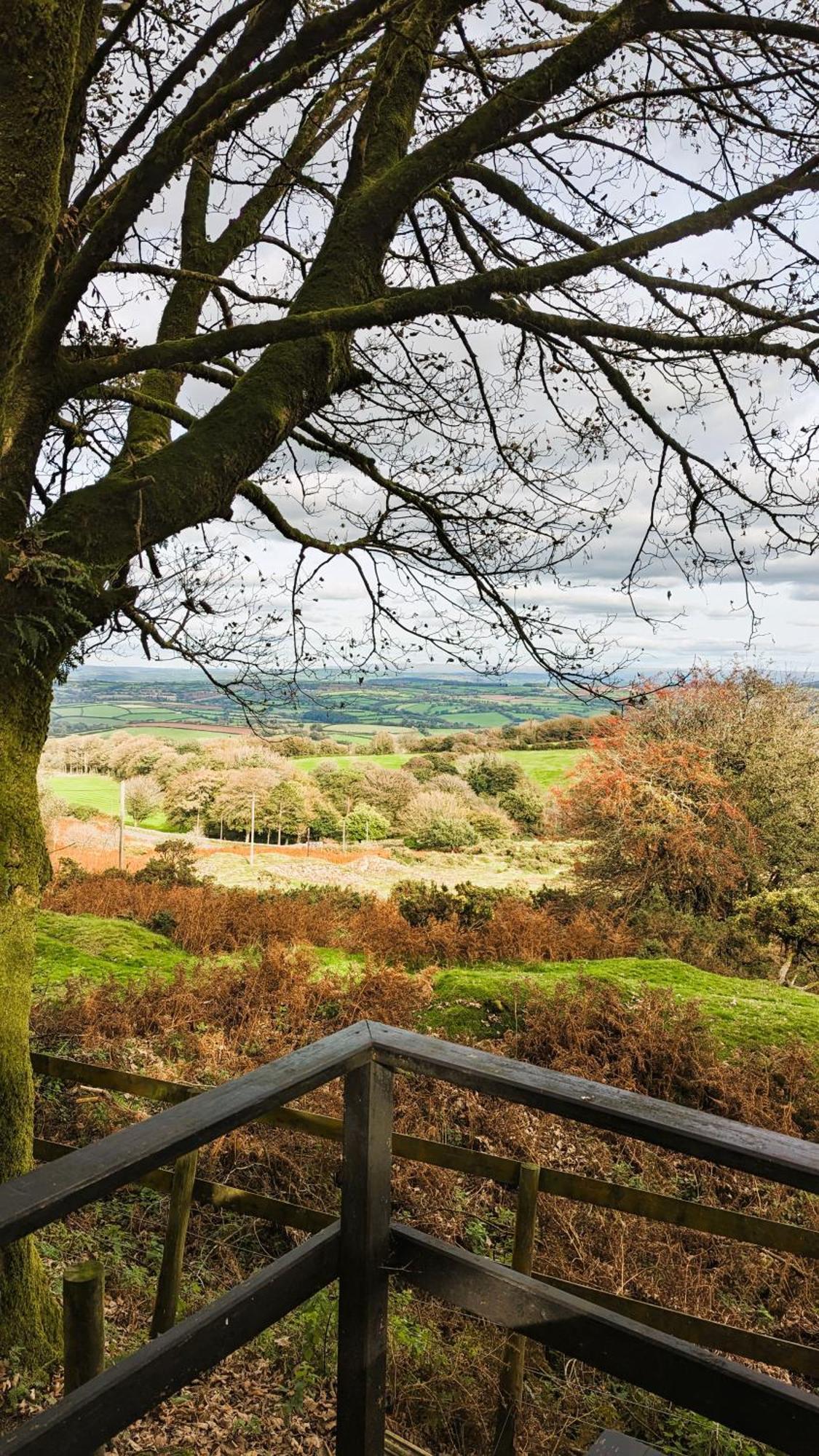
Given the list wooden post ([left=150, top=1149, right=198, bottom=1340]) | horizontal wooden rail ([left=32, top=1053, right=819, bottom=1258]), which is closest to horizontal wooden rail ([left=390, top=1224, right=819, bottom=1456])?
horizontal wooden rail ([left=32, top=1053, right=819, bottom=1258])

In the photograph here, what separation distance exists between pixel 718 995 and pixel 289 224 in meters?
7.22

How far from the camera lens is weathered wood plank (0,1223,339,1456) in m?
0.95

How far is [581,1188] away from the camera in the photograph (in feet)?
10.5

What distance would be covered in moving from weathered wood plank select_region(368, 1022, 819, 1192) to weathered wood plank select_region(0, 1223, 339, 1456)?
35 centimetres

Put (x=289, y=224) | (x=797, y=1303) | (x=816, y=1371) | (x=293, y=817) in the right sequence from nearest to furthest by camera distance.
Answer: (x=816, y=1371)
(x=797, y=1303)
(x=289, y=224)
(x=293, y=817)

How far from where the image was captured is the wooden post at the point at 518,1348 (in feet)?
9.20

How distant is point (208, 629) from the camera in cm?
467

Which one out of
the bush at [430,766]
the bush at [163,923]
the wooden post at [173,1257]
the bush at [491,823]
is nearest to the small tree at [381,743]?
the bush at [430,766]

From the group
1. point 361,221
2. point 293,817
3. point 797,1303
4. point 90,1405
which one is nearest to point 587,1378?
point 797,1303

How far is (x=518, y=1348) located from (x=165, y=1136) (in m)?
2.63

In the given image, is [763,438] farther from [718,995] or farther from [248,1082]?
[718,995]

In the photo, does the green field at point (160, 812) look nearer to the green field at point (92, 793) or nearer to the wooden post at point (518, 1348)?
the green field at point (92, 793)

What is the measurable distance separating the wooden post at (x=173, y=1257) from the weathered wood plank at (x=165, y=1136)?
2513mm

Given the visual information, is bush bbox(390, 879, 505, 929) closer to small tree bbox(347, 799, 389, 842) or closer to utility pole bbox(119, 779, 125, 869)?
utility pole bbox(119, 779, 125, 869)
